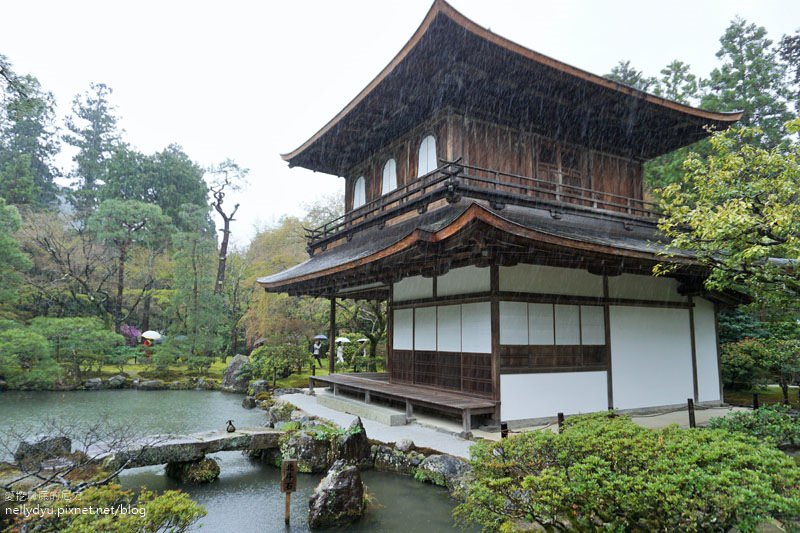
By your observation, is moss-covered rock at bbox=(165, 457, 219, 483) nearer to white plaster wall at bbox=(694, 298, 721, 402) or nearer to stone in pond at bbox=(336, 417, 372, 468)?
stone in pond at bbox=(336, 417, 372, 468)

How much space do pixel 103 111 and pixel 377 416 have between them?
44.7 meters

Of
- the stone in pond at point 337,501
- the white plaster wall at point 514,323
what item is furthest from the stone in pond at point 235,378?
the stone in pond at point 337,501

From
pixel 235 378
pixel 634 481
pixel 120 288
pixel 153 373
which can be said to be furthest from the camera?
pixel 120 288

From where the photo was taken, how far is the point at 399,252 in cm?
779

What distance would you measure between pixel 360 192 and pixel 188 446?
9.09 m

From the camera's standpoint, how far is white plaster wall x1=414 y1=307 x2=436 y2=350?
10008 mm

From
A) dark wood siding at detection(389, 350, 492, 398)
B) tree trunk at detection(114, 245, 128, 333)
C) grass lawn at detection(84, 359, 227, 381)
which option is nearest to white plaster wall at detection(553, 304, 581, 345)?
dark wood siding at detection(389, 350, 492, 398)

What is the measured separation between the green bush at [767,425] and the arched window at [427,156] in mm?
7209

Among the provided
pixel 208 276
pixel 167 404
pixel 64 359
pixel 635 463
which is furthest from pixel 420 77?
pixel 64 359

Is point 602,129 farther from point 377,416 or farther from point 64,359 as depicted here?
point 64,359

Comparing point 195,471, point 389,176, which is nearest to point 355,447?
point 195,471

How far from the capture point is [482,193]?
9.35 m

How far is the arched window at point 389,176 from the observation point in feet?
40.3

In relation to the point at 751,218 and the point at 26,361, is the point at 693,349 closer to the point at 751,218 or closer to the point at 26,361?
the point at 751,218
